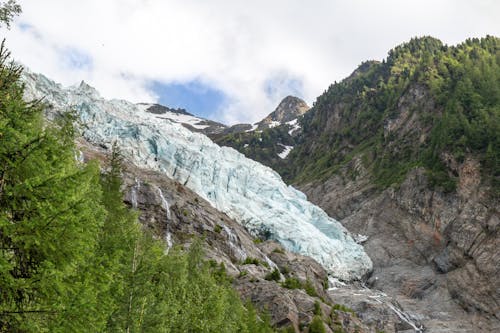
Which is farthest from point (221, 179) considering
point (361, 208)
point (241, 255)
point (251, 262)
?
point (361, 208)

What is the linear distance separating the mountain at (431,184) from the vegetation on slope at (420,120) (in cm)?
38

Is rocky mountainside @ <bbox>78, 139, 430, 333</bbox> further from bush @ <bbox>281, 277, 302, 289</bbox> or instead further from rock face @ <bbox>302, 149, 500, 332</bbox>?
rock face @ <bbox>302, 149, 500, 332</bbox>

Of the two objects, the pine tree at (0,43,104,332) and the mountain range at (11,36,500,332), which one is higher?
the mountain range at (11,36,500,332)

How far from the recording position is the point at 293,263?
60.1 m

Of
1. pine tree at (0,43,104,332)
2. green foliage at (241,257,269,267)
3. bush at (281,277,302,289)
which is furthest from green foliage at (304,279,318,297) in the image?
pine tree at (0,43,104,332)

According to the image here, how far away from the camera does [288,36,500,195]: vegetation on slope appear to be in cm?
9562

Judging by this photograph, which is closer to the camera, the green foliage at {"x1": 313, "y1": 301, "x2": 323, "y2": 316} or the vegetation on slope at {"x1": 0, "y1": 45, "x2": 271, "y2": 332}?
the vegetation on slope at {"x1": 0, "y1": 45, "x2": 271, "y2": 332}

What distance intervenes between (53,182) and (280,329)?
32.2 metres

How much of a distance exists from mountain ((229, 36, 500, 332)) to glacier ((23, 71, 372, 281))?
907 cm

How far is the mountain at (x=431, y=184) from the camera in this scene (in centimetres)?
7231

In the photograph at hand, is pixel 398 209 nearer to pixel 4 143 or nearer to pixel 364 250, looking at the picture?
pixel 364 250

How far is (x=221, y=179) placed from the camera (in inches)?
3300

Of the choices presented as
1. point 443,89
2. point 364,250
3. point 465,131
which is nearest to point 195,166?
point 364,250

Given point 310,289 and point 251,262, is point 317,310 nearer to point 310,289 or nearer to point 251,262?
point 310,289
